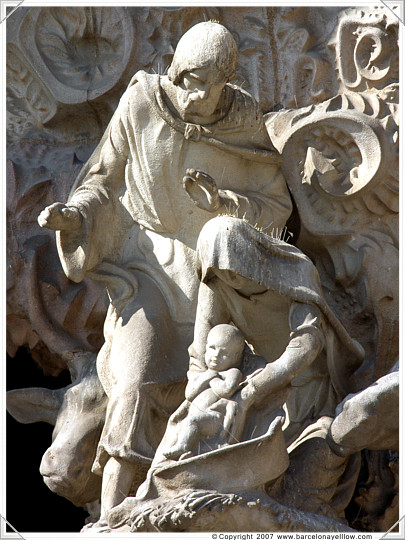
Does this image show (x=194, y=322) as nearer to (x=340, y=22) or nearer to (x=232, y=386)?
(x=232, y=386)

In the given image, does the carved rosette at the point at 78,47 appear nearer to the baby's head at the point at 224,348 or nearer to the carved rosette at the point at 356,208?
the carved rosette at the point at 356,208

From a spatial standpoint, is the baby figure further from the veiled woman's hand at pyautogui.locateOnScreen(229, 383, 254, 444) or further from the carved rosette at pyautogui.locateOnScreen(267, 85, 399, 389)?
the carved rosette at pyautogui.locateOnScreen(267, 85, 399, 389)

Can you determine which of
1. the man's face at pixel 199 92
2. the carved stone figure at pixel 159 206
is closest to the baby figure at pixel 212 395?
the carved stone figure at pixel 159 206

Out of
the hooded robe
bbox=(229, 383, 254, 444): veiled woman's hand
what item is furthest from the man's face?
bbox=(229, 383, 254, 444): veiled woman's hand

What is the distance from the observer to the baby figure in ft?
19.9

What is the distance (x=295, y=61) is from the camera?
7574 mm

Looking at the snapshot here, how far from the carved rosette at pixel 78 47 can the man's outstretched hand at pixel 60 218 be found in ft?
3.96

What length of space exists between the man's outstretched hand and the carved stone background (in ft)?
3.23

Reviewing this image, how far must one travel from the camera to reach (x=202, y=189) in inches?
260

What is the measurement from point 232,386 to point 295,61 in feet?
6.45

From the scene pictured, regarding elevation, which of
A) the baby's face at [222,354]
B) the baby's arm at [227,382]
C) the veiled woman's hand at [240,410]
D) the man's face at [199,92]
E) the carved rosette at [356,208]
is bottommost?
the veiled woman's hand at [240,410]

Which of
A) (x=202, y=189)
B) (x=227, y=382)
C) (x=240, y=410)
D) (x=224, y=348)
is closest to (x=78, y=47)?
(x=202, y=189)

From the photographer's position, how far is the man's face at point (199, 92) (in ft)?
21.5

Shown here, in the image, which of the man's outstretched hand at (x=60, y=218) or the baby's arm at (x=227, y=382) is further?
A: the man's outstretched hand at (x=60, y=218)
